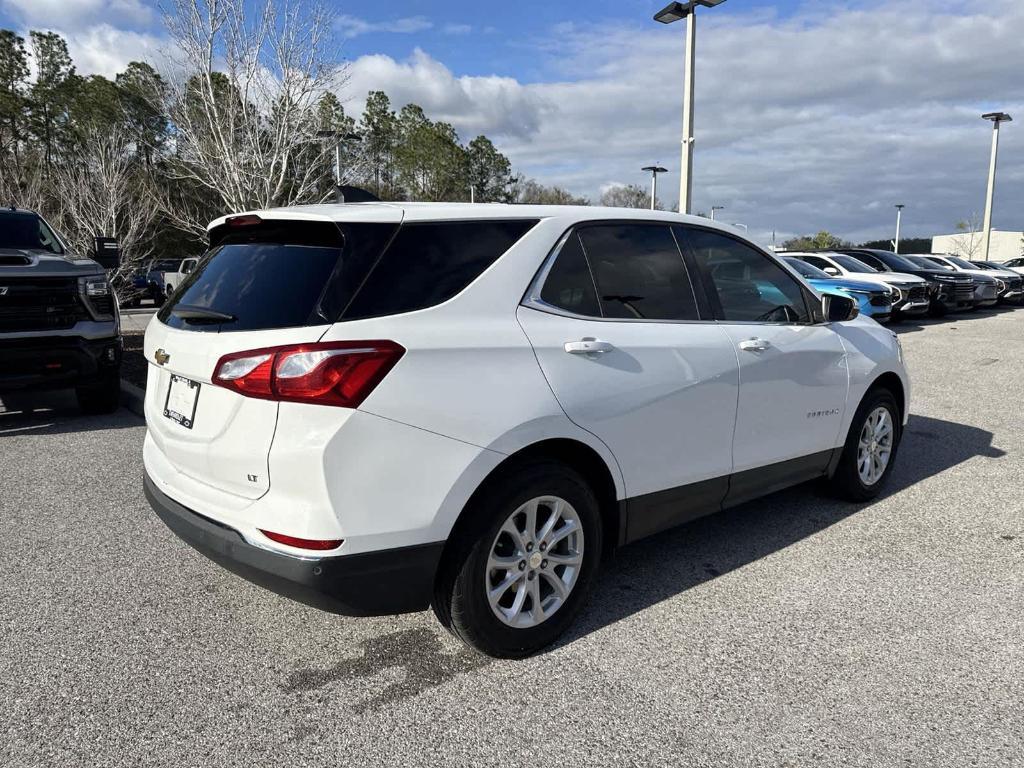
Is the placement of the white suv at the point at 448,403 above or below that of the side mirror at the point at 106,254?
below

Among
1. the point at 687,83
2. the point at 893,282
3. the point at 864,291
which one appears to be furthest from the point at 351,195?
the point at 893,282

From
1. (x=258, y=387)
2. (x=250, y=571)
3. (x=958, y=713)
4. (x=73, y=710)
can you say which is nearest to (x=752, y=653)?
(x=958, y=713)

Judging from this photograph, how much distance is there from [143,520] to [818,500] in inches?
163

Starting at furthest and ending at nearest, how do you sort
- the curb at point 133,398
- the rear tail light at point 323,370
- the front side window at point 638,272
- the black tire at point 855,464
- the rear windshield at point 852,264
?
the rear windshield at point 852,264 → the curb at point 133,398 → the black tire at point 855,464 → the front side window at point 638,272 → the rear tail light at point 323,370

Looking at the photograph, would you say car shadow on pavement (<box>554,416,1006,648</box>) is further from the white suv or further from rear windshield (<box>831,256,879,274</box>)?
rear windshield (<box>831,256,879,274</box>)

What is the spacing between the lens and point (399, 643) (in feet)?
Result: 10.1

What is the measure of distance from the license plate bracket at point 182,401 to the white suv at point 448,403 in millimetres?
15

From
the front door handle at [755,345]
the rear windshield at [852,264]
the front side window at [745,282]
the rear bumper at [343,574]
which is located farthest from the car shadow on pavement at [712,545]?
the rear windshield at [852,264]

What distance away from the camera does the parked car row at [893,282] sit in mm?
15211

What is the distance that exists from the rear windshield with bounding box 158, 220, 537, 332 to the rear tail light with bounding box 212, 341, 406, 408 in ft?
0.36

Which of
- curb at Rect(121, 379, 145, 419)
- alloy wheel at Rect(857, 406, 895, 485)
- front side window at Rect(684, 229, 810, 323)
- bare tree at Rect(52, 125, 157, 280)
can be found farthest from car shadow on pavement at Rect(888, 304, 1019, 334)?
bare tree at Rect(52, 125, 157, 280)

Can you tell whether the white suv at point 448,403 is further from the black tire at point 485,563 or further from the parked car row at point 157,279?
the parked car row at point 157,279

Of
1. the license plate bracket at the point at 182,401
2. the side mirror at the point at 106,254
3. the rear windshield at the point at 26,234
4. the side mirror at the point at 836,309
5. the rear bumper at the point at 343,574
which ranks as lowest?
the rear bumper at the point at 343,574

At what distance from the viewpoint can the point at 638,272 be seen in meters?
3.41
